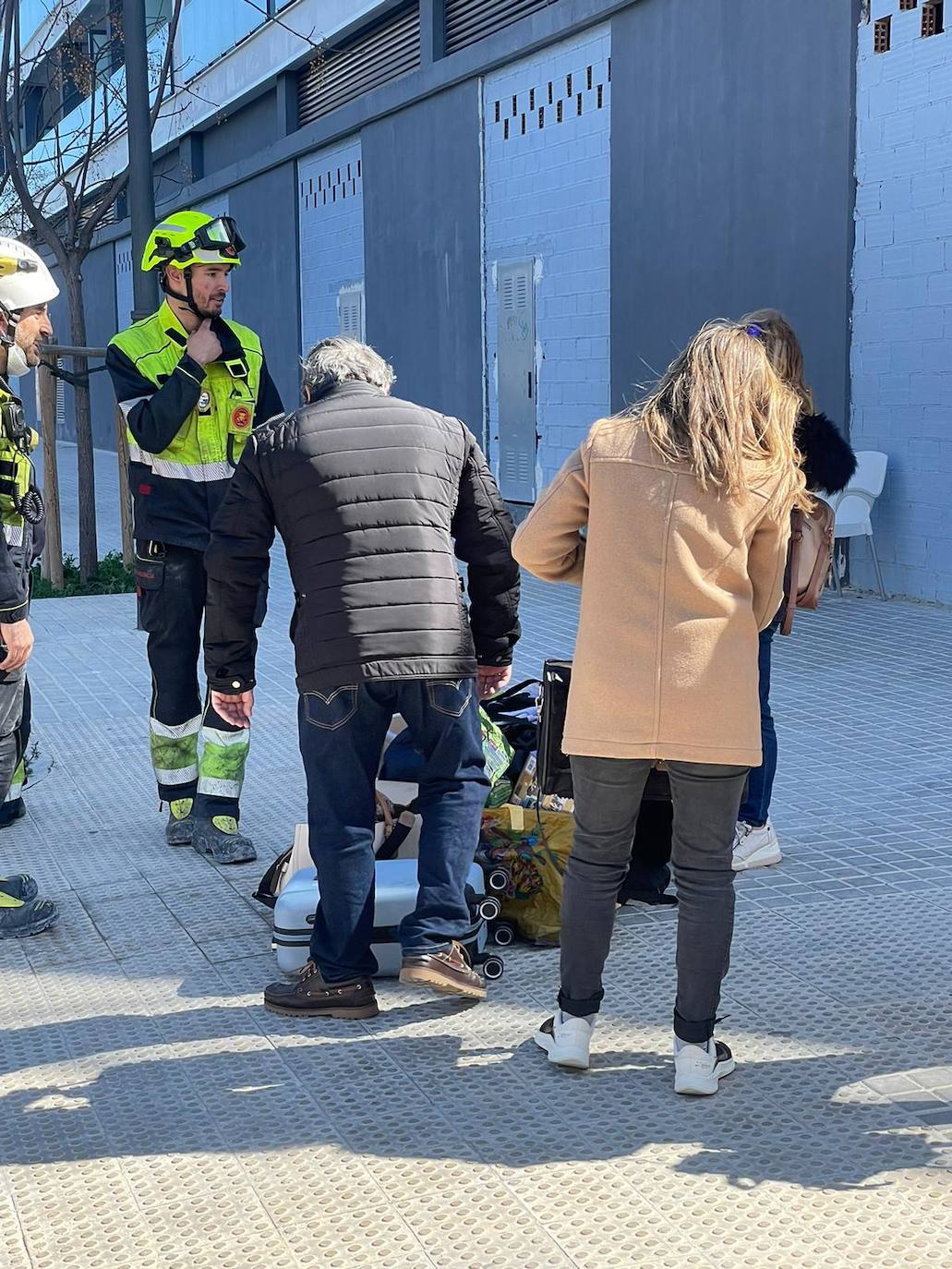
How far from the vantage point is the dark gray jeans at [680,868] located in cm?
352

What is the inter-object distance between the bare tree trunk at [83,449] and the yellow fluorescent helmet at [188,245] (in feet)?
23.0

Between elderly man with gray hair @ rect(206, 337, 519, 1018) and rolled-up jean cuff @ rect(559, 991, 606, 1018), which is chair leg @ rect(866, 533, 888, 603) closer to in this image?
elderly man with gray hair @ rect(206, 337, 519, 1018)

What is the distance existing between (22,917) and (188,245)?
7.34 feet

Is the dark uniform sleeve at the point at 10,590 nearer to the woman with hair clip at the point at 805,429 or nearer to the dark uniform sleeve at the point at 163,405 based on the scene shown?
the dark uniform sleeve at the point at 163,405

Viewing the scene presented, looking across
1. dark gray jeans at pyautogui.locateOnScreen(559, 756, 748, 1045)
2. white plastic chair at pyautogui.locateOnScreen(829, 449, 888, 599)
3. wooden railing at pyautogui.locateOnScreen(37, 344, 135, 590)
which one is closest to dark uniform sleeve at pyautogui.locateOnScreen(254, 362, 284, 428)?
dark gray jeans at pyautogui.locateOnScreen(559, 756, 748, 1045)

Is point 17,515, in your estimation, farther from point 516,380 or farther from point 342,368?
point 516,380

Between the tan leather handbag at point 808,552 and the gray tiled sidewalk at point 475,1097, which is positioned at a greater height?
the tan leather handbag at point 808,552

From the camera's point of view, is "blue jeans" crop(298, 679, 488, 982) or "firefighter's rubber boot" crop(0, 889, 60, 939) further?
"firefighter's rubber boot" crop(0, 889, 60, 939)

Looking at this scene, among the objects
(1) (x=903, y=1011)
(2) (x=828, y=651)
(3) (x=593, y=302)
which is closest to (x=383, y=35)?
(3) (x=593, y=302)

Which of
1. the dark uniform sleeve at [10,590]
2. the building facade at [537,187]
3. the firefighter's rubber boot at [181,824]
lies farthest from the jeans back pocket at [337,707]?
the building facade at [537,187]

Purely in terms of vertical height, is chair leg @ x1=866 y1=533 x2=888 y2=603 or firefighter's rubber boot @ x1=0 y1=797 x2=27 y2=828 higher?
chair leg @ x1=866 y1=533 x2=888 y2=603

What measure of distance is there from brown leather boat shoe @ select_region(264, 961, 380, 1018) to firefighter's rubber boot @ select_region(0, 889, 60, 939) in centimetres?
105

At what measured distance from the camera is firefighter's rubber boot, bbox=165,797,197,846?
568 centimetres

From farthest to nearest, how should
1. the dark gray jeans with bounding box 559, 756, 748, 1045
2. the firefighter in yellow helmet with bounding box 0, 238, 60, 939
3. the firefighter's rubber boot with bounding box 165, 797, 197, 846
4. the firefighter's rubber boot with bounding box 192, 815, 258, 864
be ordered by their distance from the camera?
the firefighter's rubber boot with bounding box 165, 797, 197, 846
the firefighter's rubber boot with bounding box 192, 815, 258, 864
the firefighter in yellow helmet with bounding box 0, 238, 60, 939
the dark gray jeans with bounding box 559, 756, 748, 1045
